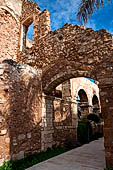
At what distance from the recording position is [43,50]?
19.7ft

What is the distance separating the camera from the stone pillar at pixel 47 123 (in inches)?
214

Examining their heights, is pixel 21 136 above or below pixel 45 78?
below

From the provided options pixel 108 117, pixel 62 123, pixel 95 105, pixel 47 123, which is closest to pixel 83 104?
pixel 95 105

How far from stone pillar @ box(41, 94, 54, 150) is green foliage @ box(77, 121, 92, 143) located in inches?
103

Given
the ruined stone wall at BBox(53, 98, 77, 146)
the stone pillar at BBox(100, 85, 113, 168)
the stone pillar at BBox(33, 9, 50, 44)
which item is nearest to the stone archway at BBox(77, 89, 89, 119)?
the ruined stone wall at BBox(53, 98, 77, 146)

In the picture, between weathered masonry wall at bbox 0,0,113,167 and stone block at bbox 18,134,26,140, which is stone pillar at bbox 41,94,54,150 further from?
stone block at bbox 18,134,26,140

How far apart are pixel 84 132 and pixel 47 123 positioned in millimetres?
3498

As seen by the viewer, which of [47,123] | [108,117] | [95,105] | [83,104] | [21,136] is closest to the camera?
[108,117]

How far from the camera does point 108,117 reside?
3895mm

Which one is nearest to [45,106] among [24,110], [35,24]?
[24,110]

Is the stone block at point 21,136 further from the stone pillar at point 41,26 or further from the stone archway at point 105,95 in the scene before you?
the stone pillar at point 41,26

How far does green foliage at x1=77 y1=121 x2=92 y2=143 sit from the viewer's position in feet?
25.8

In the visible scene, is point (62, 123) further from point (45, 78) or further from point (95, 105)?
point (95, 105)

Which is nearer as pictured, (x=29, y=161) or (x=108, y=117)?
(x=108, y=117)
